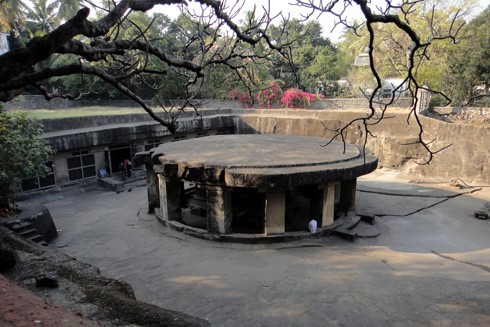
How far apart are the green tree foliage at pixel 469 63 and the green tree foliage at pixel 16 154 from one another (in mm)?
23332

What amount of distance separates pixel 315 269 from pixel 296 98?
19979mm

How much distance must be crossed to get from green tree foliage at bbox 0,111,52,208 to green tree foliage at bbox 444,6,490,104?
2333 centimetres

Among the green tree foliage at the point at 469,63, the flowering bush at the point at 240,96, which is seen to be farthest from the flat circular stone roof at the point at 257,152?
the green tree foliage at the point at 469,63

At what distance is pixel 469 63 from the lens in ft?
73.7

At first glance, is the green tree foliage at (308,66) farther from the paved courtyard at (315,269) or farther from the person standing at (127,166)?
the paved courtyard at (315,269)

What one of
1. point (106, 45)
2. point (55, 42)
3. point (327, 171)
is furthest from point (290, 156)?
point (55, 42)

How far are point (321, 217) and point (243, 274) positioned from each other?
324 cm

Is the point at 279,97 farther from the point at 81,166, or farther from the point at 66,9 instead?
the point at 66,9

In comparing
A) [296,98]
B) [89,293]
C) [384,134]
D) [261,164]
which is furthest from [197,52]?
[89,293]

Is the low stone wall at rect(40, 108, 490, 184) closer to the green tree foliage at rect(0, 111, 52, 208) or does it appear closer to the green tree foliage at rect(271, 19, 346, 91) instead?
the green tree foliage at rect(0, 111, 52, 208)

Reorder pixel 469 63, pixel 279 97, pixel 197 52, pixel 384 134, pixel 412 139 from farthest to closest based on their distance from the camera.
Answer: pixel 279 97 → pixel 469 63 → pixel 197 52 → pixel 384 134 → pixel 412 139

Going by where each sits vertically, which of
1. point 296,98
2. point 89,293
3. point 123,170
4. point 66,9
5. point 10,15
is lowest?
point 123,170

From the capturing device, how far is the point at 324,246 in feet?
29.0

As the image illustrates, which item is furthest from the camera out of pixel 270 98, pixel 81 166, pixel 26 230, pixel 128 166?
pixel 270 98
